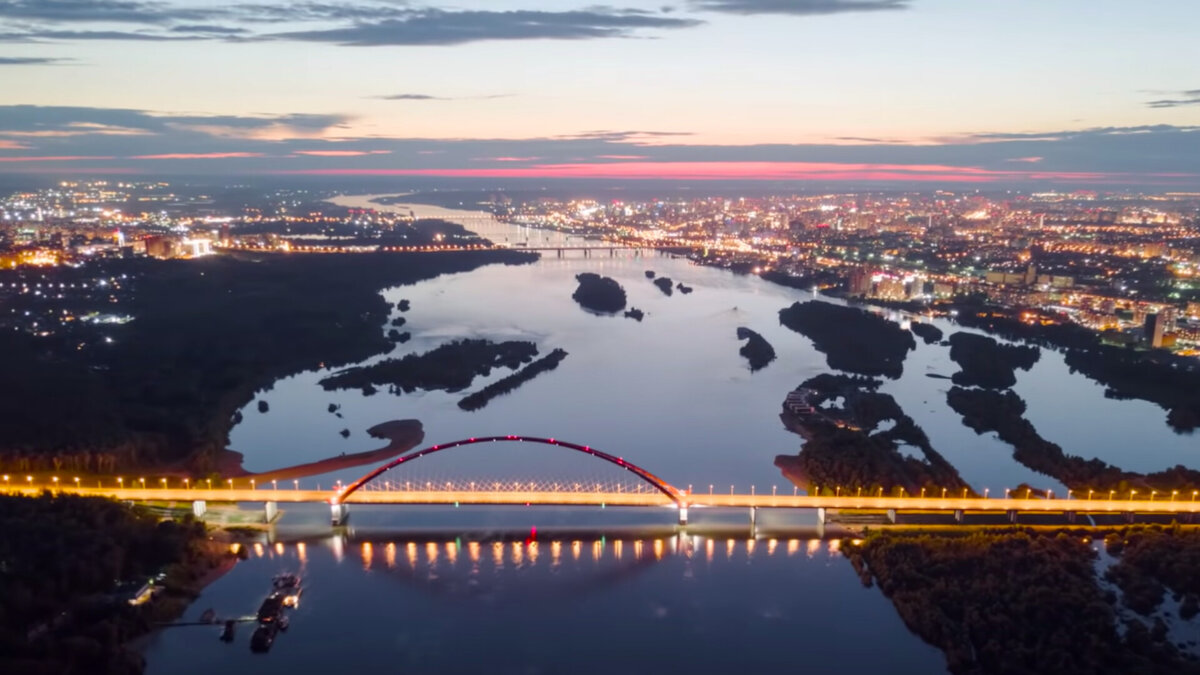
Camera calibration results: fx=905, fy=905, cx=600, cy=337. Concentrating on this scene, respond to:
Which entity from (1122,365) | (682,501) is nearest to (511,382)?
(682,501)

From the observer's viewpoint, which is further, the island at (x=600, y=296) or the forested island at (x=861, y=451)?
the island at (x=600, y=296)

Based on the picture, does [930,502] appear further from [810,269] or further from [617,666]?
[810,269]

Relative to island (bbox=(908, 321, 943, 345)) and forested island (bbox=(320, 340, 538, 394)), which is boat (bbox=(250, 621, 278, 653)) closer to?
forested island (bbox=(320, 340, 538, 394))

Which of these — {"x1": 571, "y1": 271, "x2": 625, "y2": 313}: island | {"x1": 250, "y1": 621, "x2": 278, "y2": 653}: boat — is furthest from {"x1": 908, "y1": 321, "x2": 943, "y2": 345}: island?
{"x1": 250, "y1": 621, "x2": 278, "y2": 653}: boat

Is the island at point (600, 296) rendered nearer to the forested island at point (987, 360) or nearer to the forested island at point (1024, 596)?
the forested island at point (987, 360)

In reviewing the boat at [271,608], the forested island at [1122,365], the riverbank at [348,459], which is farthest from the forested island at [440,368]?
the forested island at [1122,365]

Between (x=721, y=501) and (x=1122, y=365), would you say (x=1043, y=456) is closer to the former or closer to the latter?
(x=721, y=501)

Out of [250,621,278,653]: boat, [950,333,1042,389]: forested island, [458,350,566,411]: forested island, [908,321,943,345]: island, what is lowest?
[908,321,943,345]: island
